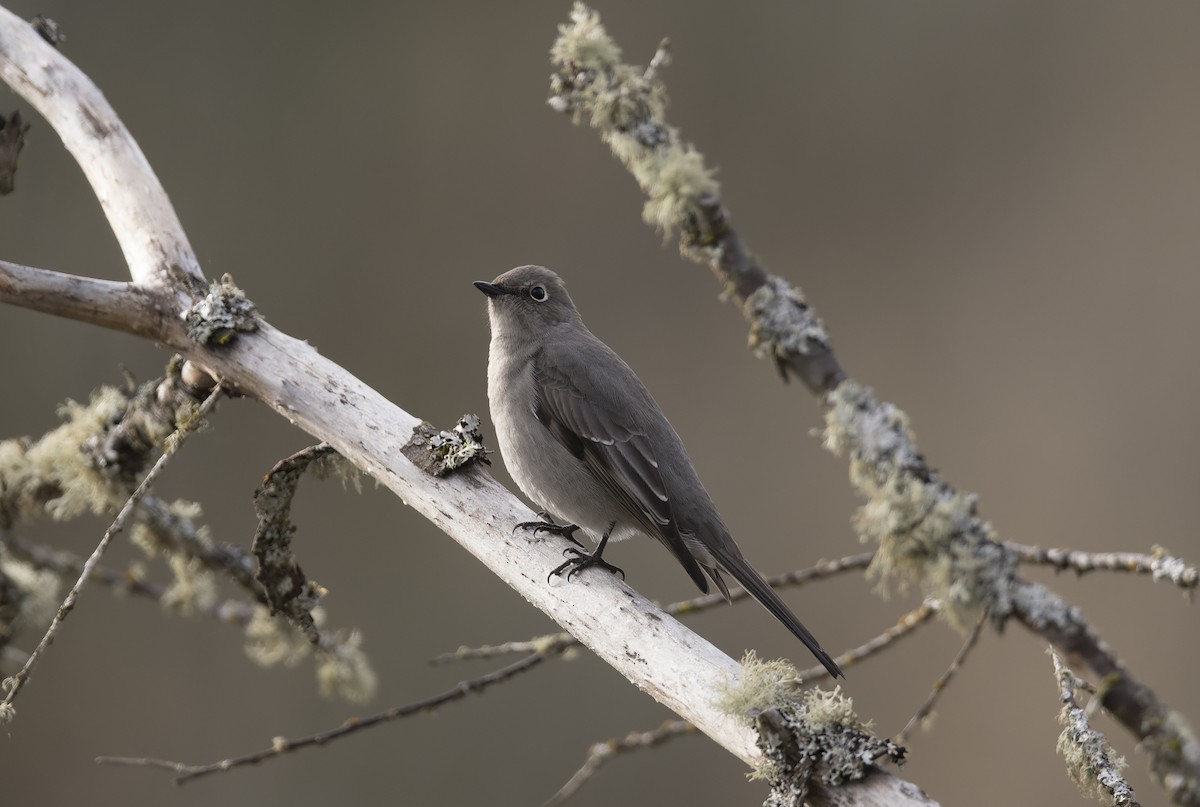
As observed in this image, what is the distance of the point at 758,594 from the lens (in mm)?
2268

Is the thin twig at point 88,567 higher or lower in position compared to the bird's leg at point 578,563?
lower

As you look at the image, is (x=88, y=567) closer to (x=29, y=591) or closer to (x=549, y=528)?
(x=549, y=528)

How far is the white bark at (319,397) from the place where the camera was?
1.69 m

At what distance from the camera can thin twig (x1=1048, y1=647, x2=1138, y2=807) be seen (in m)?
1.39

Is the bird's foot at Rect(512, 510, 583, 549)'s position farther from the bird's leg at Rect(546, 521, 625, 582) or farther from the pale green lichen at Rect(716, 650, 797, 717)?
the pale green lichen at Rect(716, 650, 797, 717)

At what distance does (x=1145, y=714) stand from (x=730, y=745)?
1.05 meters

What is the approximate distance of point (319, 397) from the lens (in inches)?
81.0

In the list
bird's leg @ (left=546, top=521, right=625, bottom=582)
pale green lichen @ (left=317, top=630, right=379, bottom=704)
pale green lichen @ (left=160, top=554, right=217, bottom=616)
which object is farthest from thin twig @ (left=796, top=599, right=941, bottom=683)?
pale green lichen @ (left=160, top=554, right=217, bottom=616)

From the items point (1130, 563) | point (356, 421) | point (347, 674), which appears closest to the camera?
point (1130, 563)

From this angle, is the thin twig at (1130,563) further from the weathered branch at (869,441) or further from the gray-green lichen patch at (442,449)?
the gray-green lichen patch at (442,449)

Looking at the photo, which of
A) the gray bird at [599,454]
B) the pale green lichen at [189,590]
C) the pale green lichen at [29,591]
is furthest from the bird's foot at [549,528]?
the pale green lichen at [29,591]

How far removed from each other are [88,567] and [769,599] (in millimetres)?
1324

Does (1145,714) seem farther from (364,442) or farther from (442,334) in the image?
(442,334)

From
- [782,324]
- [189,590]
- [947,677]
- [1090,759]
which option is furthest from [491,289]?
[1090,759]
